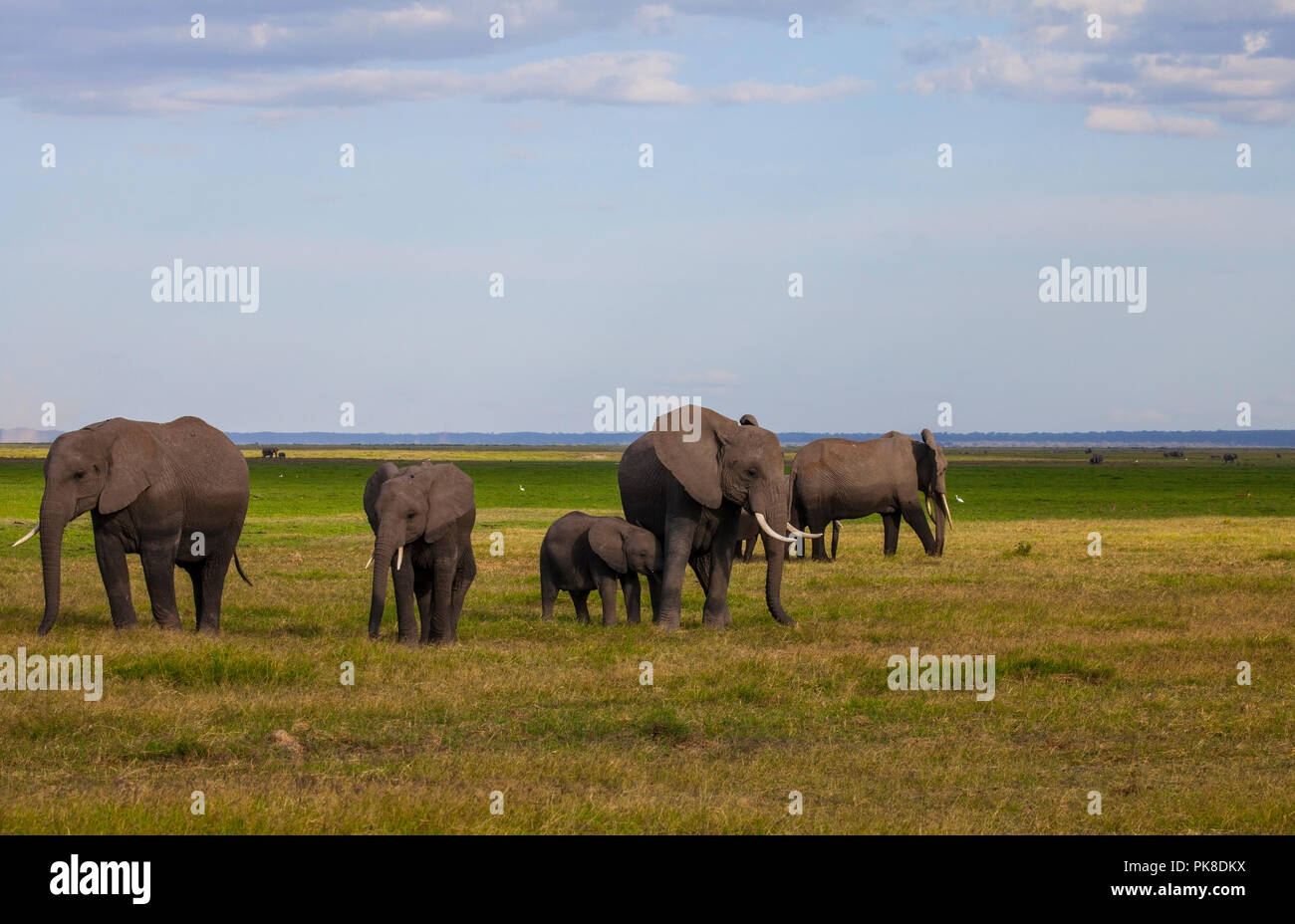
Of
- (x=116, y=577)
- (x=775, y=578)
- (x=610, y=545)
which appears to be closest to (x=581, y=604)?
(x=610, y=545)

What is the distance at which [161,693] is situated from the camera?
1395 centimetres

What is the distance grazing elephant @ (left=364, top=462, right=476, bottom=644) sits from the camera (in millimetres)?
16891

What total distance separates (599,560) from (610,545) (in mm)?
256

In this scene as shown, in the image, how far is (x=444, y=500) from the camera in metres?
17.5

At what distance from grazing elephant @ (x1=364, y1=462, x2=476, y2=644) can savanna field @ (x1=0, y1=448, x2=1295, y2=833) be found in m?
0.45

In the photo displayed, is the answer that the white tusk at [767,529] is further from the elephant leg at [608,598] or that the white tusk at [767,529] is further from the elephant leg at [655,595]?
the elephant leg at [608,598]

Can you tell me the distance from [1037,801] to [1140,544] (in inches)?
954

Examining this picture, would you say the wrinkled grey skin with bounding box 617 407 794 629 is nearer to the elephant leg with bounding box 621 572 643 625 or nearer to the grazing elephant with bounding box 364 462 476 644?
the elephant leg with bounding box 621 572 643 625

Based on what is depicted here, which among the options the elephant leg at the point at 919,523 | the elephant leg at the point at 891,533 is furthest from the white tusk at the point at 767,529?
the elephant leg at the point at 891,533

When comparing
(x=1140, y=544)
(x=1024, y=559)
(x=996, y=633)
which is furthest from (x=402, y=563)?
(x=1140, y=544)

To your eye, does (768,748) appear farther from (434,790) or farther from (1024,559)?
(1024,559)

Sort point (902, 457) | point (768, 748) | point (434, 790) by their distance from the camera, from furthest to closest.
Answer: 1. point (902, 457)
2. point (768, 748)
3. point (434, 790)

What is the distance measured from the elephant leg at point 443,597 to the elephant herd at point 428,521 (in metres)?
0.02

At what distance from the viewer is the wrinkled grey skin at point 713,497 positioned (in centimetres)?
1936
